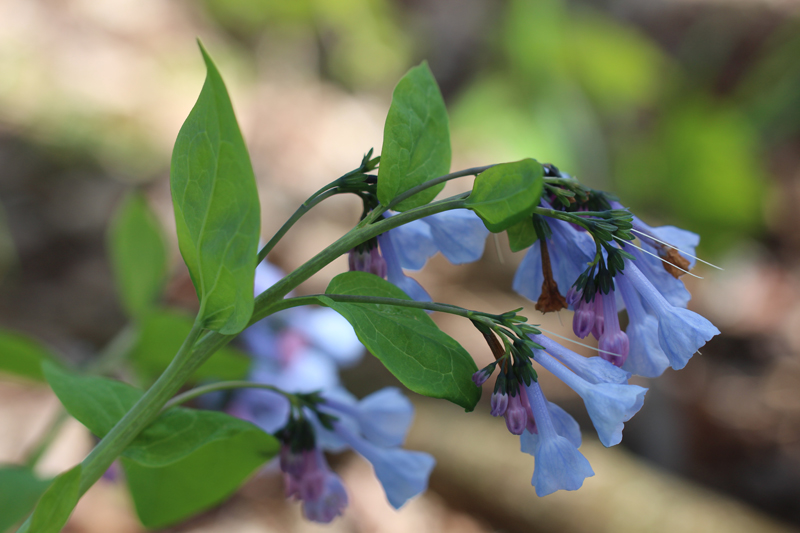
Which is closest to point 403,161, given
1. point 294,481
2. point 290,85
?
point 294,481

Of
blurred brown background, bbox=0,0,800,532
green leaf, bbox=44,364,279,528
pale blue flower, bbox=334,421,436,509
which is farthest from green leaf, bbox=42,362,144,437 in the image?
blurred brown background, bbox=0,0,800,532

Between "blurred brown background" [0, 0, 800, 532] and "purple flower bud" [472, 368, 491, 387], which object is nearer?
"purple flower bud" [472, 368, 491, 387]

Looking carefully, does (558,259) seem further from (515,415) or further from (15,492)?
(15,492)

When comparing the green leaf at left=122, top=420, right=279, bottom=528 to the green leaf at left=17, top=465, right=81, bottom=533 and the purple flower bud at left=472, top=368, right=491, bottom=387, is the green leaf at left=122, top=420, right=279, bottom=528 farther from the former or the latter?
the purple flower bud at left=472, top=368, right=491, bottom=387

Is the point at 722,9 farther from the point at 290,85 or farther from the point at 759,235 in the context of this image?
the point at 290,85

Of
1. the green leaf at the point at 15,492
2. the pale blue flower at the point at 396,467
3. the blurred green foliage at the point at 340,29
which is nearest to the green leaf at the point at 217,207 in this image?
the pale blue flower at the point at 396,467

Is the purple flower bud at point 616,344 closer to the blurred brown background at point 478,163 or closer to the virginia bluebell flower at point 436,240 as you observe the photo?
the virginia bluebell flower at point 436,240
